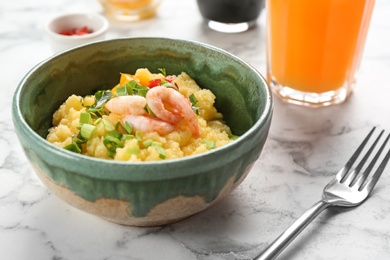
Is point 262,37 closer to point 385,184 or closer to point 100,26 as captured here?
point 100,26

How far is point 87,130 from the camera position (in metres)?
Result: 1.37

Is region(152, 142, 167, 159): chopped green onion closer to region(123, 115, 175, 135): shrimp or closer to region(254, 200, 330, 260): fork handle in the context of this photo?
region(123, 115, 175, 135): shrimp

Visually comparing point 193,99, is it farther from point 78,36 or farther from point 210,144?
point 78,36

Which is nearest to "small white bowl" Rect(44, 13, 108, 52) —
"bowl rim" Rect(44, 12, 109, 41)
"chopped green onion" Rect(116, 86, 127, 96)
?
"bowl rim" Rect(44, 12, 109, 41)

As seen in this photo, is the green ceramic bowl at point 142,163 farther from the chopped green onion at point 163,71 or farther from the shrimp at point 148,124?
the shrimp at point 148,124

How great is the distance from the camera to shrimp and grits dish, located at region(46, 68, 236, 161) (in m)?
1.33

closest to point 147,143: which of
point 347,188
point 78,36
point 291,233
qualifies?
point 291,233

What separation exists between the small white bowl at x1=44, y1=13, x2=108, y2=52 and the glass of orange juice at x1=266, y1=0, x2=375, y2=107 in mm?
644

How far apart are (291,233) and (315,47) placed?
74 centimetres

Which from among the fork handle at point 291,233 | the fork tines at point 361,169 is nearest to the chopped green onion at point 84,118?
the fork handle at point 291,233

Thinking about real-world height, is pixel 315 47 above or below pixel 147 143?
below

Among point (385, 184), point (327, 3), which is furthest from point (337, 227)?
point (327, 3)

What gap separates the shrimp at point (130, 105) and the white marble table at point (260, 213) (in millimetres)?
259

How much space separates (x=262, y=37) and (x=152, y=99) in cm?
107
